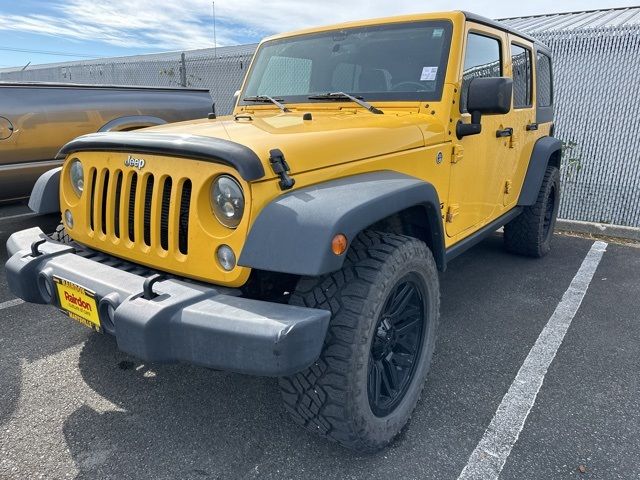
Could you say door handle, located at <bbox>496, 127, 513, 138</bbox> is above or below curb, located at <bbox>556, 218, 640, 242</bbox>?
above

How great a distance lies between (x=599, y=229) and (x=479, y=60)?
3647mm

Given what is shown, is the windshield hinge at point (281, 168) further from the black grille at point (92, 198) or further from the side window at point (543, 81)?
the side window at point (543, 81)

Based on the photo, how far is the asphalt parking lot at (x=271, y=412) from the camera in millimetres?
1995

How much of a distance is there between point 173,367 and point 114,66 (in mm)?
11048

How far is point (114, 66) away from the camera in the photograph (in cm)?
1170

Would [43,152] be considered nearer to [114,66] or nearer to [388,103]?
[388,103]

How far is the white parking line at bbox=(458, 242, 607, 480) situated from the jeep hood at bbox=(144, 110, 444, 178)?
1369 millimetres

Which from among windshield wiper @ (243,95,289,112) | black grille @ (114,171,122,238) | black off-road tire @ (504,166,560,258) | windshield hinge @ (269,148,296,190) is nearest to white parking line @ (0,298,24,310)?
black grille @ (114,171,122,238)

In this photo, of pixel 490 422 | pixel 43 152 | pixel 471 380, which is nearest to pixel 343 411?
pixel 490 422

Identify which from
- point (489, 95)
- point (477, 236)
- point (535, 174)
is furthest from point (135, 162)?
point (535, 174)

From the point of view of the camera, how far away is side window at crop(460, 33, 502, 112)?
9.27 ft

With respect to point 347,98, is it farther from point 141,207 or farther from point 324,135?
point 141,207

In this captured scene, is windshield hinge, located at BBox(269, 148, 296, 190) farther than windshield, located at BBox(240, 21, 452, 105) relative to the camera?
No

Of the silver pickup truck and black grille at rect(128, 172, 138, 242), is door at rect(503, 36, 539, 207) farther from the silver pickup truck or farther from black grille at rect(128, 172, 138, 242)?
the silver pickup truck
